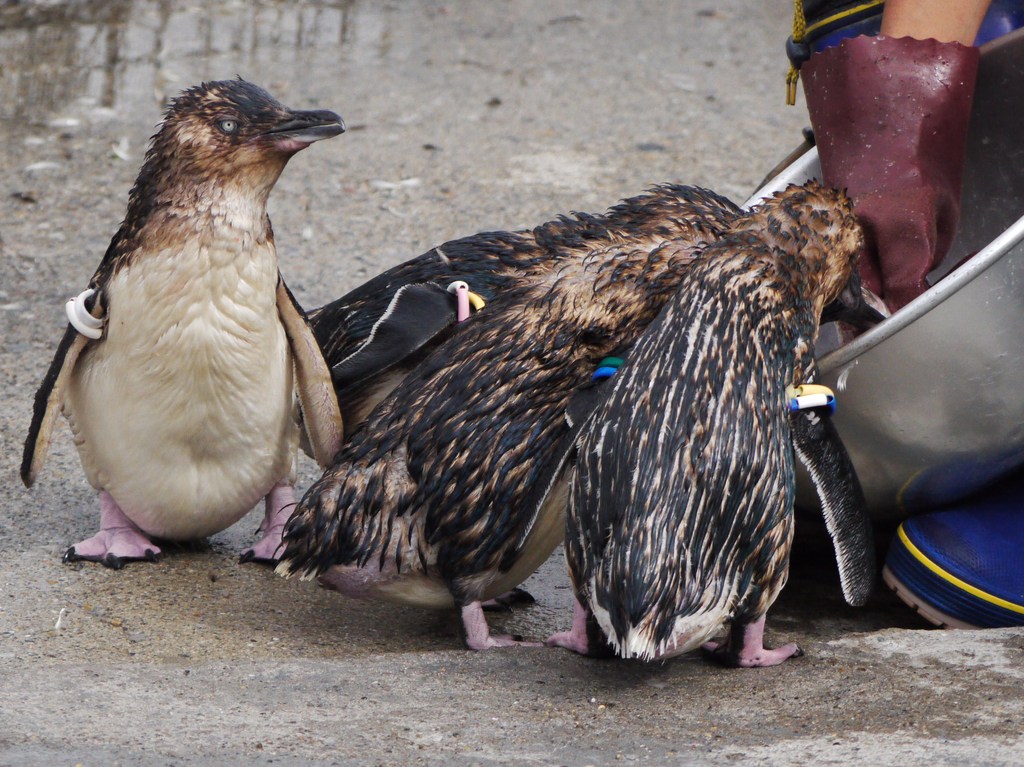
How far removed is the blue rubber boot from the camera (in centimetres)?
275

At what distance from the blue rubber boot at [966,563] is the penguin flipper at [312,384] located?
1157 millimetres

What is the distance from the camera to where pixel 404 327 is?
115 inches

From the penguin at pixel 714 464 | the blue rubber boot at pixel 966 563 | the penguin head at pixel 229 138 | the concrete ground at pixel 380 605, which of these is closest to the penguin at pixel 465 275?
the penguin at pixel 714 464

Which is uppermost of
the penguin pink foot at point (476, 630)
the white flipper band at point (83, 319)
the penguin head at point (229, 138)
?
the penguin head at point (229, 138)

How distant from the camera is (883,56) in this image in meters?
2.90

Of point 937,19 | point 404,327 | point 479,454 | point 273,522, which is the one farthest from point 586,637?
point 937,19

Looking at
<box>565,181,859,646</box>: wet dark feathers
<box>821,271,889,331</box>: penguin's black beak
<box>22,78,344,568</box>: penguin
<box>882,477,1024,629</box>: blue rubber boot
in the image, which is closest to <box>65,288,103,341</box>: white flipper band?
<box>22,78,344,568</box>: penguin

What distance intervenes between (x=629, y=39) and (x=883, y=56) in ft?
15.0

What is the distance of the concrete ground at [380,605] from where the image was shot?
2150 mm

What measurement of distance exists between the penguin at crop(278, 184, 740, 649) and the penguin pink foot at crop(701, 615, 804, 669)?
1.24 feet

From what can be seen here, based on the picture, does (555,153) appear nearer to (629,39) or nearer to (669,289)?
(629,39)

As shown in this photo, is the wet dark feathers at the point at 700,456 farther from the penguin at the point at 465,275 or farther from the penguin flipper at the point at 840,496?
the penguin at the point at 465,275

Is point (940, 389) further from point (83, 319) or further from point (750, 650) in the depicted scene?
Result: point (83, 319)

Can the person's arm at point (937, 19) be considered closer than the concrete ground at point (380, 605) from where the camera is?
No
